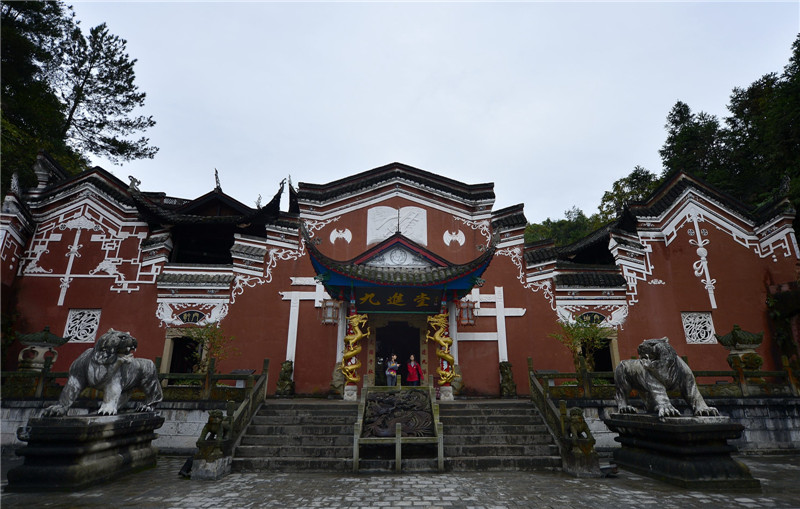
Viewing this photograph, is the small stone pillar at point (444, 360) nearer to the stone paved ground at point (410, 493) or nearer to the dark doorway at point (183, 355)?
the stone paved ground at point (410, 493)

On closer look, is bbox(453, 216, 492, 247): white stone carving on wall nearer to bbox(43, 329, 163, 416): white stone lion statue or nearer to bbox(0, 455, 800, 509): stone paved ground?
bbox(0, 455, 800, 509): stone paved ground

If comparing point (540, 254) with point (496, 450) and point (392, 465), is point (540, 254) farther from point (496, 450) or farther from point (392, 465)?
point (392, 465)

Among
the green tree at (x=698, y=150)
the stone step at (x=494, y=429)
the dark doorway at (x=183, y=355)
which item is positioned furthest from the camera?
the green tree at (x=698, y=150)

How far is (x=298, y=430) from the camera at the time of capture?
805 cm

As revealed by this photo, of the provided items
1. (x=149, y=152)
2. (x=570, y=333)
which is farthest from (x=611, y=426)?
(x=149, y=152)

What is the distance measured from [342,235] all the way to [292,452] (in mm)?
7560

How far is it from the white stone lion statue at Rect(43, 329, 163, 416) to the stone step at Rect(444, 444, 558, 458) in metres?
5.33

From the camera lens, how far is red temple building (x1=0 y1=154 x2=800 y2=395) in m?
12.0

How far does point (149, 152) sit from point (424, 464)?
20.2m

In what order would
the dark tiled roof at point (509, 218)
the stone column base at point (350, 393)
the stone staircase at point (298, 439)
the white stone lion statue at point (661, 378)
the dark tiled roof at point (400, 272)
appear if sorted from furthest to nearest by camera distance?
1. the dark tiled roof at point (509, 218)
2. the stone column base at point (350, 393)
3. the dark tiled roof at point (400, 272)
4. the stone staircase at point (298, 439)
5. the white stone lion statue at point (661, 378)

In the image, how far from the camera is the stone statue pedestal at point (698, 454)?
5.21 m

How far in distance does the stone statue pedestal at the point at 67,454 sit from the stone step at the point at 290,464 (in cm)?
178

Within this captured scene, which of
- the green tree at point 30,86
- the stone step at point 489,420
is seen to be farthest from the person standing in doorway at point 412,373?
the green tree at point 30,86

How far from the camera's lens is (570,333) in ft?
38.1
